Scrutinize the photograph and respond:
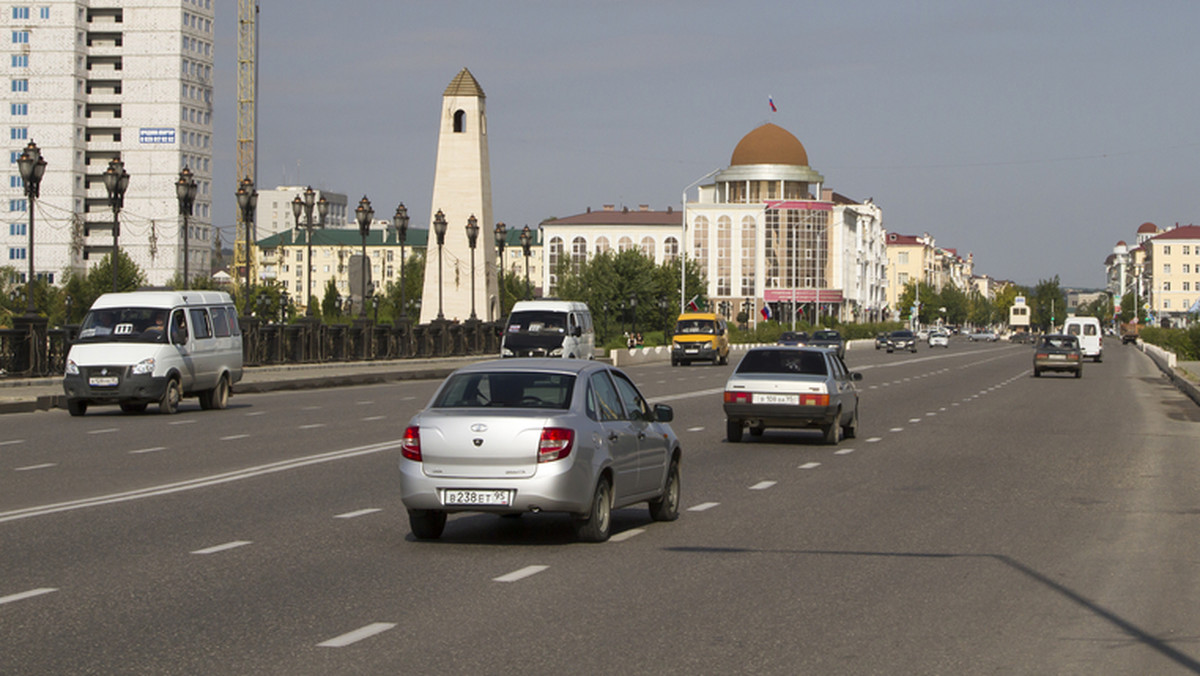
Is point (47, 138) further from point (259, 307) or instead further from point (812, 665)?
point (812, 665)

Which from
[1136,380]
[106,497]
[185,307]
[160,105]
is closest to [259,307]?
[160,105]

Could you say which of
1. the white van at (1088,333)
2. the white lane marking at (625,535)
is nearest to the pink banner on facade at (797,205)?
the white van at (1088,333)

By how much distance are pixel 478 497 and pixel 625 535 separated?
5.39 ft

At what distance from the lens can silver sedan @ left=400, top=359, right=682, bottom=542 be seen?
10.6 meters

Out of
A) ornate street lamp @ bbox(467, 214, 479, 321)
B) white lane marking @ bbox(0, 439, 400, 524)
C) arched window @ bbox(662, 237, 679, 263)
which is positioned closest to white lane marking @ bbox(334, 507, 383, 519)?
white lane marking @ bbox(0, 439, 400, 524)

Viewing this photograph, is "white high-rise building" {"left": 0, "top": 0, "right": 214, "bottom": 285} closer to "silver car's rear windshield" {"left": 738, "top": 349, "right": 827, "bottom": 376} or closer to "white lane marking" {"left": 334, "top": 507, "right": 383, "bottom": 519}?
"silver car's rear windshield" {"left": 738, "top": 349, "right": 827, "bottom": 376}

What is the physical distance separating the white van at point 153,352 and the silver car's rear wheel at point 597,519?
16.1m

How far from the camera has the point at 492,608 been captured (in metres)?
8.39

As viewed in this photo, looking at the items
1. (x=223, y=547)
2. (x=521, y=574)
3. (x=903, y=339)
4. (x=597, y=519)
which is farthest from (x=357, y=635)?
(x=903, y=339)

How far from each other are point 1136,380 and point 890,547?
41.4m

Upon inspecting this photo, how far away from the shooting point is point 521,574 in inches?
381

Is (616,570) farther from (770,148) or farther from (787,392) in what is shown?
(770,148)

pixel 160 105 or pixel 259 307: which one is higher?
pixel 160 105

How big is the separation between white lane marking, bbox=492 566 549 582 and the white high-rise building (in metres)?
130
